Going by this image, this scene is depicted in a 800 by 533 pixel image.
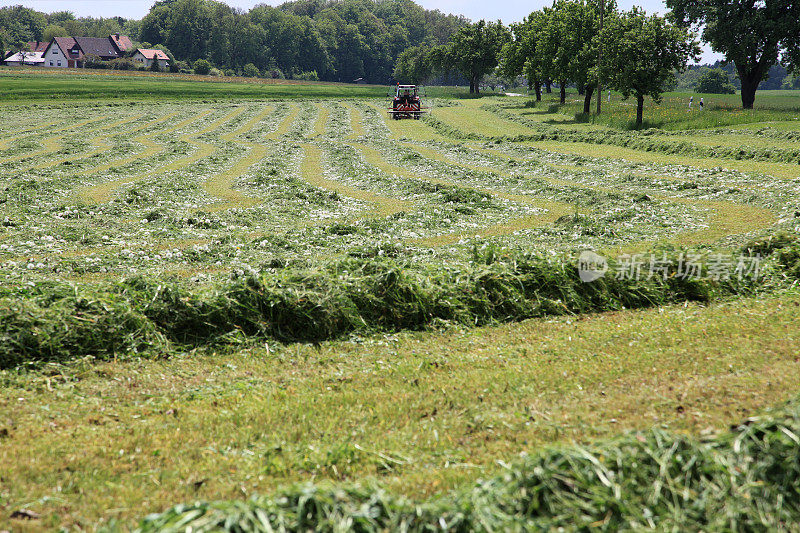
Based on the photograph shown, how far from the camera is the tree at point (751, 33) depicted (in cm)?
4181

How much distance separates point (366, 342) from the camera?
7.13m

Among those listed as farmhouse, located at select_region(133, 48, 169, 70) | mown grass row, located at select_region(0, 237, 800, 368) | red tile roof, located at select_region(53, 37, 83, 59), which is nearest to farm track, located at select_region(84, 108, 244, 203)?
mown grass row, located at select_region(0, 237, 800, 368)

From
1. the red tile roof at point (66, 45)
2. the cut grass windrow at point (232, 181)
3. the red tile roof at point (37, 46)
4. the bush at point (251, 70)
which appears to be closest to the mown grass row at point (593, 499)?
the cut grass windrow at point (232, 181)

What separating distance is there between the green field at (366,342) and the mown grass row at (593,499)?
33 mm

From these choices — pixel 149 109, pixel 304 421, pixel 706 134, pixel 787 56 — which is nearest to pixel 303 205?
pixel 304 421

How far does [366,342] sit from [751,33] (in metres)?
49.3

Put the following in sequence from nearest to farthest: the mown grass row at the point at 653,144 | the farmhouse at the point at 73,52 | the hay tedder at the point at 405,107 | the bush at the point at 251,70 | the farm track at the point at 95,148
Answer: the mown grass row at the point at 653,144 < the farm track at the point at 95,148 < the hay tedder at the point at 405,107 < the farmhouse at the point at 73,52 < the bush at the point at 251,70

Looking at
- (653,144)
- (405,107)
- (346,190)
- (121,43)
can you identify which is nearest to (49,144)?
(346,190)

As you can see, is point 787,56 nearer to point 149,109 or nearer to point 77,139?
point 77,139

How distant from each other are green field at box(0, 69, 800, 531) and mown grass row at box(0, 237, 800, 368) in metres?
0.03

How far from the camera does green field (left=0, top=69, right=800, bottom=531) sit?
4281mm

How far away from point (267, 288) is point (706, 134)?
30.7 meters

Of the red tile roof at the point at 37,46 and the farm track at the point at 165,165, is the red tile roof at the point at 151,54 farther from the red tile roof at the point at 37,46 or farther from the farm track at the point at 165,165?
the farm track at the point at 165,165

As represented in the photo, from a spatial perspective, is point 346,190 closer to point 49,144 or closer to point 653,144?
point 653,144
